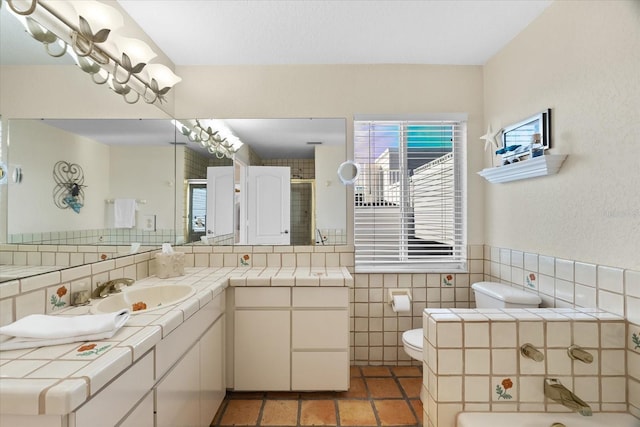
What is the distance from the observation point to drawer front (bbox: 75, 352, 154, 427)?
77 cm

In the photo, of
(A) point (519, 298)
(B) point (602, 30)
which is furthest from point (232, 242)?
(B) point (602, 30)

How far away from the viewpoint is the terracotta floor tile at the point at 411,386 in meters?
1.97

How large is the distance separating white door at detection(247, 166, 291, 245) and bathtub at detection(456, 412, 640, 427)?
153cm

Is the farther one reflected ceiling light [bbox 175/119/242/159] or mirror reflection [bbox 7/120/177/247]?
reflected ceiling light [bbox 175/119/242/159]

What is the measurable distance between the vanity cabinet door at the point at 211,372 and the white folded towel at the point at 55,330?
1.99ft

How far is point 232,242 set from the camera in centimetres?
231

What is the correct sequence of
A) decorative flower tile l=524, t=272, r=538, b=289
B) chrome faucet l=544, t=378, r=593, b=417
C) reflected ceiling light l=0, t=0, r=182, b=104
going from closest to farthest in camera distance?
chrome faucet l=544, t=378, r=593, b=417, reflected ceiling light l=0, t=0, r=182, b=104, decorative flower tile l=524, t=272, r=538, b=289

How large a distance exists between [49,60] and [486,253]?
9.15 feet

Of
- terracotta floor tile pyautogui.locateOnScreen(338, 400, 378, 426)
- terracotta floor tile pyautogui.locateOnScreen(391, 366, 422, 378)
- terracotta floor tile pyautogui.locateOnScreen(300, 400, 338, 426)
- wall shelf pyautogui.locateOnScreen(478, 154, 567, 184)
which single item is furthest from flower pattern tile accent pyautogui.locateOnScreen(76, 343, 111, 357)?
wall shelf pyautogui.locateOnScreen(478, 154, 567, 184)

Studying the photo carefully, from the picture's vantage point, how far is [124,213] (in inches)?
67.9

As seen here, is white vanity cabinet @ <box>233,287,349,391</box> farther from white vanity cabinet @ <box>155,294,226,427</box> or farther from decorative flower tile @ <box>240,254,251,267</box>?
decorative flower tile @ <box>240,254,251,267</box>

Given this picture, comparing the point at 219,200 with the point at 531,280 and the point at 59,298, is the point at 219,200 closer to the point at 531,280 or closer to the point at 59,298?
the point at 59,298

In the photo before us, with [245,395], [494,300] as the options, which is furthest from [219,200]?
[494,300]

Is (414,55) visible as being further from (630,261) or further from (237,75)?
(630,261)
